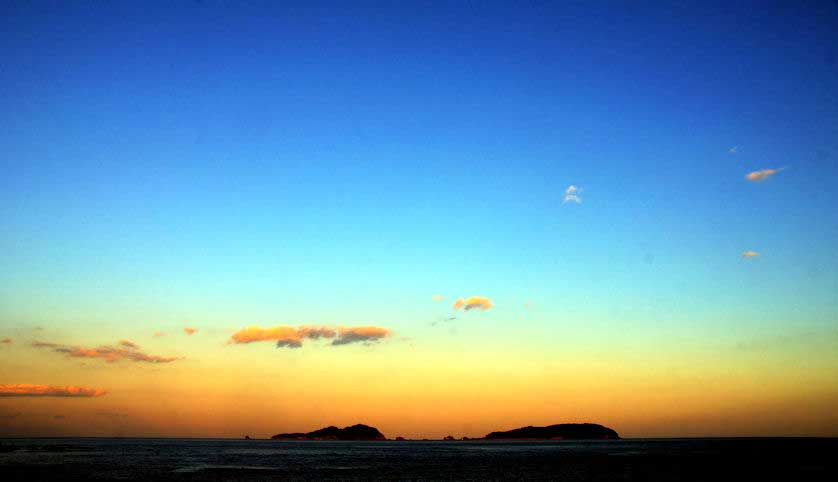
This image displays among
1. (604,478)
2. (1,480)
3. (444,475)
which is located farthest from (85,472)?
(604,478)

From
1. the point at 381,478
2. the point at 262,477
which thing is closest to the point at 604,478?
the point at 381,478

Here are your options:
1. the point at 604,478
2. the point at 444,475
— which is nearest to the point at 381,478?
the point at 444,475

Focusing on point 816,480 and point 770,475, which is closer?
point 816,480

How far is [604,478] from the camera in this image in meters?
57.1

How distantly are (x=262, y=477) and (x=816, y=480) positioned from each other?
2057 inches

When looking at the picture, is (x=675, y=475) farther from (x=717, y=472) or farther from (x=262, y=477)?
(x=262, y=477)

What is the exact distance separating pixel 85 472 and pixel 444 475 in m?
40.0

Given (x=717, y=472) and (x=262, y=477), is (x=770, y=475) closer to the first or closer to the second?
(x=717, y=472)

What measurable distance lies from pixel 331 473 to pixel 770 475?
4606cm

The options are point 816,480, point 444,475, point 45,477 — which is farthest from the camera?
point 444,475

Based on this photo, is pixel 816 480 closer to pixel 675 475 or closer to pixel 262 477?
pixel 675 475

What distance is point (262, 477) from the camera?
59062mm

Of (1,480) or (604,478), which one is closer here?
(1,480)

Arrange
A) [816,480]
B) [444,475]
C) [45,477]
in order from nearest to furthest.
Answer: [816,480] → [45,477] → [444,475]
